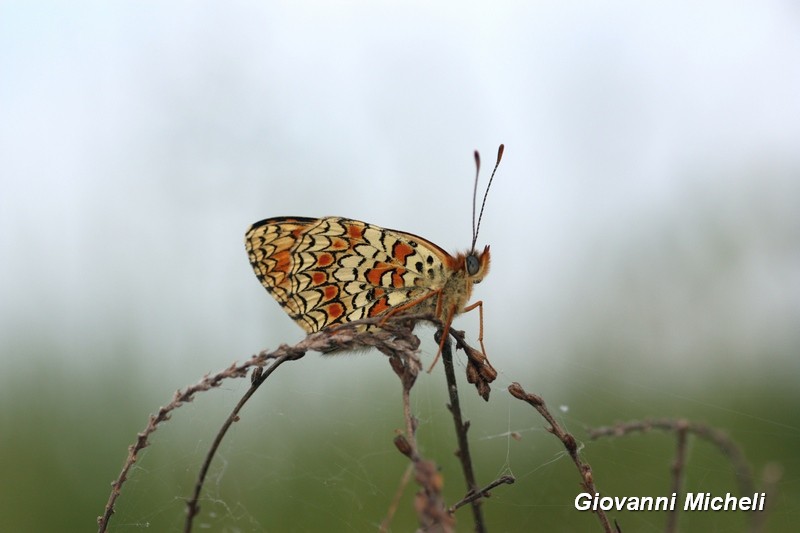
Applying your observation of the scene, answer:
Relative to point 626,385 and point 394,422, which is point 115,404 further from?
point 626,385

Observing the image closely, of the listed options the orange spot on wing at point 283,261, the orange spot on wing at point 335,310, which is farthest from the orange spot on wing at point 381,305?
the orange spot on wing at point 283,261

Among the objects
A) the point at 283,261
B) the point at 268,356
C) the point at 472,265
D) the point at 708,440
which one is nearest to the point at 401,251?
the point at 472,265

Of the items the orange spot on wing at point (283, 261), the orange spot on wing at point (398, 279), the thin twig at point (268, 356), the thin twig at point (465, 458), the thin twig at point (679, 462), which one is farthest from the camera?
the orange spot on wing at point (283, 261)

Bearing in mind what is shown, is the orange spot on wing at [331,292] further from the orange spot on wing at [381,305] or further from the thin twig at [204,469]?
the thin twig at [204,469]

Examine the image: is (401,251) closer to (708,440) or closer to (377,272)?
(377,272)

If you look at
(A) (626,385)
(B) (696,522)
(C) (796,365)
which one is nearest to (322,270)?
(B) (696,522)

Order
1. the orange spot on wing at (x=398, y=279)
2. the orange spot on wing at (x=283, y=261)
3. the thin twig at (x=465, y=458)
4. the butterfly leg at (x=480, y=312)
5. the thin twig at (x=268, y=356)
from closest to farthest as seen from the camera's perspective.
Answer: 1. the thin twig at (x=465, y=458)
2. the thin twig at (x=268, y=356)
3. the butterfly leg at (x=480, y=312)
4. the orange spot on wing at (x=398, y=279)
5. the orange spot on wing at (x=283, y=261)

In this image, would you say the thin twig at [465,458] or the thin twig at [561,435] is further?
the thin twig at [561,435]
